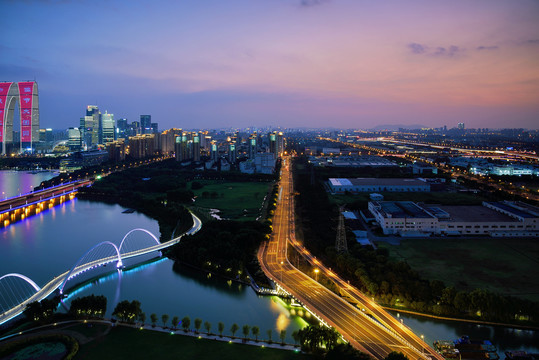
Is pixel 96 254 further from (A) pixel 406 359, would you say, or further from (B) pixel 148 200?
(A) pixel 406 359

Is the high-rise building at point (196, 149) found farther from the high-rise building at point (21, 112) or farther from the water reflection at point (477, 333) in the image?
the water reflection at point (477, 333)

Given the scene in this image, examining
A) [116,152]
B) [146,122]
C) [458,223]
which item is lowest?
[458,223]


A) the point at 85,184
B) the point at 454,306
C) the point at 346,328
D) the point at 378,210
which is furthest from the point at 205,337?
the point at 85,184

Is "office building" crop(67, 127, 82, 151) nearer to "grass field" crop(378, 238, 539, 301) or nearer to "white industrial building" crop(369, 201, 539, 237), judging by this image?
"white industrial building" crop(369, 201, 539, 237)

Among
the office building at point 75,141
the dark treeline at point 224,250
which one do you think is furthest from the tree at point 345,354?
the office building at point 75,141

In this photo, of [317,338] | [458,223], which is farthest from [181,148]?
[317,338]

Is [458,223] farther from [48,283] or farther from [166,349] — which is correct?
[48,283]

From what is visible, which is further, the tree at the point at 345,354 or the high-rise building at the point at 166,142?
the high-rise building at the point at 166,142
